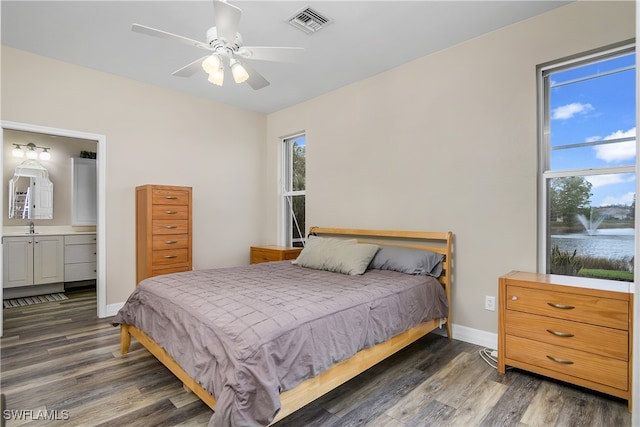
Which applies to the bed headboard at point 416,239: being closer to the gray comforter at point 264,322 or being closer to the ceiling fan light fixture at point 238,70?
the gray comforter at point 264,322

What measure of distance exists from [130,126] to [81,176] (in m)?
2.18

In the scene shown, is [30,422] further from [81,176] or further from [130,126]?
[81,176]

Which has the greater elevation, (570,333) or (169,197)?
(169,197)

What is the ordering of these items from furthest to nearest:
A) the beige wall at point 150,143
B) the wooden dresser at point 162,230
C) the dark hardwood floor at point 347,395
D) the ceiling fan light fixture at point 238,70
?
1. the wooden dresser at point 162,230
2. the beige wall at point 150,143
3. the ceiling fan light fixture at point 238,70
4. the dark hardwood floor at point 347,395

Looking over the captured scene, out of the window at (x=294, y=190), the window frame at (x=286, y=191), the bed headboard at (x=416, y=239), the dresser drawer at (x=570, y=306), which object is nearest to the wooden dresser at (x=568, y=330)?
the dresser drawer at (x=570, y=306)

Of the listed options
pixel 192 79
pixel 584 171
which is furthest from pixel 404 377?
pixel 192 79

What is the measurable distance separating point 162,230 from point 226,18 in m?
2.52

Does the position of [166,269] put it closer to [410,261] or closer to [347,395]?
[347,395]

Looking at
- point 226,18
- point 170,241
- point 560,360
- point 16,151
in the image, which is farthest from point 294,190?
point 16,151

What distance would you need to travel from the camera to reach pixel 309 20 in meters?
2.60

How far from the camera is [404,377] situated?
2.30 meters

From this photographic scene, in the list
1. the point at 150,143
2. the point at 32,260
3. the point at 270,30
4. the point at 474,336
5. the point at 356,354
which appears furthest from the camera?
the point at 32,260

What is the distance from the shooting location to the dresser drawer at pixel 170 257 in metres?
3.60

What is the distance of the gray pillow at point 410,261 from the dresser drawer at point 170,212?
2.24m
